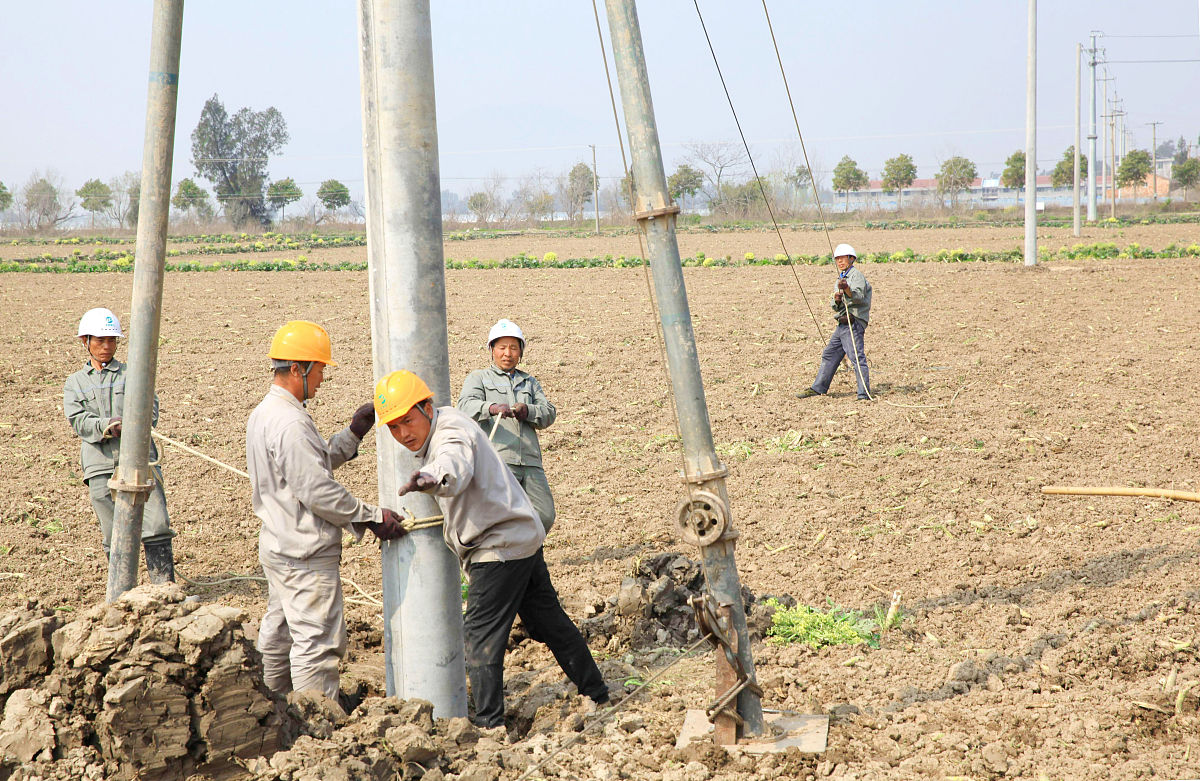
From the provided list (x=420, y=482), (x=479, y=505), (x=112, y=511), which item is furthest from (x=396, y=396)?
(x=112, y=511)

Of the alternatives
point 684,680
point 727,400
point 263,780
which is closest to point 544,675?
point 684,680

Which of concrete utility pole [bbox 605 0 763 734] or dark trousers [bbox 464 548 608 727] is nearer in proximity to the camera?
concrete utility pole [bbox 605 0 763 734]

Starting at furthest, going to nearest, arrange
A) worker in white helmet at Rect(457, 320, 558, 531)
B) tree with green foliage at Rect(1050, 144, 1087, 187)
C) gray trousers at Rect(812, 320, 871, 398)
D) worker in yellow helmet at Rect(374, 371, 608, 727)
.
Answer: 1. tree with green foliage at Rect(1050, 144, 1087, 187)
2. gray trousers at Rect(812, 320, 871, 398)
3. worker in white helmet at Rect(457, 320, 558, 531)
4. worker in yellow helmet at Rect(374, 371, 608, 727)

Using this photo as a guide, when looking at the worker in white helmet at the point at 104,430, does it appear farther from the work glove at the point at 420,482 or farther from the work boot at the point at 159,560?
the work glove at the point at 420,482

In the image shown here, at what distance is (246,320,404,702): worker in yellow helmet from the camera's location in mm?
4516

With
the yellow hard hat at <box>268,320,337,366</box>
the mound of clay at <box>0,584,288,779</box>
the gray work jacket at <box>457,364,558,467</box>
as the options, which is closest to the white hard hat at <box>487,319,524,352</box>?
the gray work jacket at <box>457,364,558,467</box>

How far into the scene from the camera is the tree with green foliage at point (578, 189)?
254 feet

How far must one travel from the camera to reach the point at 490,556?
15.0ft

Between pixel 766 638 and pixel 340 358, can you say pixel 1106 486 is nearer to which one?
pixel 766 638

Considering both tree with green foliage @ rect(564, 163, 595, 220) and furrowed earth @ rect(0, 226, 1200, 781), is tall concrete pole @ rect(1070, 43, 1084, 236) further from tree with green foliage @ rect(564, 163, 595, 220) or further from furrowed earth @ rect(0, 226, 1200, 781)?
tree with green foliage @ rect(564, 163, 595, 220)

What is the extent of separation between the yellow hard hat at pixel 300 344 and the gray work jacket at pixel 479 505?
2.52 feet

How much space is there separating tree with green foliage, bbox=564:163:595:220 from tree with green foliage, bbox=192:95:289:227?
992 inches

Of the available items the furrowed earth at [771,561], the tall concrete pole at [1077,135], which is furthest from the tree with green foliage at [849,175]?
the furrowed earth at [771,561]

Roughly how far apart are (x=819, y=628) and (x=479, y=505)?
7.64ft
